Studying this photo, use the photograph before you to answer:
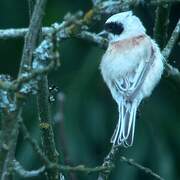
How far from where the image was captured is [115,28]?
172 inches

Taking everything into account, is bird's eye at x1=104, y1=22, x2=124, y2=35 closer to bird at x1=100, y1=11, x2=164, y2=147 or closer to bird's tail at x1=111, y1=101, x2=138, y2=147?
bird at x1=100, y1=11, x2=164, y2=147

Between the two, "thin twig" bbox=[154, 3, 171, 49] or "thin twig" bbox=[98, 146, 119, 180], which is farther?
"thin twig" bbox=[154, 3, 171, 49]

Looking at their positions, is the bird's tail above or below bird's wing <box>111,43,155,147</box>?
below

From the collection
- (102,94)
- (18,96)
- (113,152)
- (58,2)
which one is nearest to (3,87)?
(18,96)

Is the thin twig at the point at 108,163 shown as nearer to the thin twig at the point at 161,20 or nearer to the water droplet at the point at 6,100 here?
the water droplet at the point at 6,100

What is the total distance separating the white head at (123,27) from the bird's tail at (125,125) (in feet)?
1.42

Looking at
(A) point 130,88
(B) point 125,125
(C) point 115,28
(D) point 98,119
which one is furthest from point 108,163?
(D) point 98,119

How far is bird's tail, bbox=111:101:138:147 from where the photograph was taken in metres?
3.43

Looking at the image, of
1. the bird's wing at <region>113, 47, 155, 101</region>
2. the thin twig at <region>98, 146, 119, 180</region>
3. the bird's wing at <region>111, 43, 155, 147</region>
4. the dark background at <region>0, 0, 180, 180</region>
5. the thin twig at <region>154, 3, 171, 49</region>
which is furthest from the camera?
the dark background at <region>0, 0, 180, 180</region>

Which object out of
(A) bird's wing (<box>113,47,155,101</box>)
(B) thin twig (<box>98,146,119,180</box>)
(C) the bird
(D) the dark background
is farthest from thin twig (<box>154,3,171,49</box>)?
(D) the dark background

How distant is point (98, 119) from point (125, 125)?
1.45m

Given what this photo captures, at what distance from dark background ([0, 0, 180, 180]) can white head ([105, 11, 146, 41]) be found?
667 millimetres

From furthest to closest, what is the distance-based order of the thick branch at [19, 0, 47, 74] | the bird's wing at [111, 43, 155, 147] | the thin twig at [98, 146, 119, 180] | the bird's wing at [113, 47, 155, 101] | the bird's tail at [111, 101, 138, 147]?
the bird's wing at [113, 47, 155, 101] → the bird's wing at [111, 43, 155, 147] → the bird's tail at [111, 101, 138, 147] → the thin twig at [98, 146, 119, 180] → the thick branch at [19, 0, 47, 74]

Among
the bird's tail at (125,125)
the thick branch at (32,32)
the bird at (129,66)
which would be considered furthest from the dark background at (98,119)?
the thick branch at (32,32)
